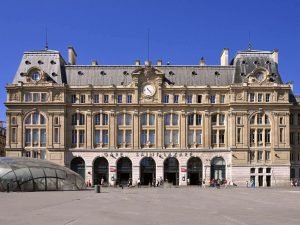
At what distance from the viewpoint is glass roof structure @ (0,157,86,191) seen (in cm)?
7044

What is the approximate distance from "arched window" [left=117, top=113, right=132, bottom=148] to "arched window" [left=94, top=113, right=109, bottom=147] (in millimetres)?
2651

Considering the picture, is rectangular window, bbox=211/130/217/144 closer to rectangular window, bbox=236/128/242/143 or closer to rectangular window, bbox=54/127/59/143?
rectangular window, bbox=236/128/242/143

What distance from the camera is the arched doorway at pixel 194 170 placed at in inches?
4412

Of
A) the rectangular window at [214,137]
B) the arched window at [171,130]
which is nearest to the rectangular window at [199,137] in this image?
the rectangular window at [214,137]

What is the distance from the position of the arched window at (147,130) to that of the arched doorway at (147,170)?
10.7ft

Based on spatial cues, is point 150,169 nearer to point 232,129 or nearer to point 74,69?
point 232,129

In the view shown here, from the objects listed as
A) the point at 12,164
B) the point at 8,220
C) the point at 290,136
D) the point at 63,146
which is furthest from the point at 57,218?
the point at 290,136

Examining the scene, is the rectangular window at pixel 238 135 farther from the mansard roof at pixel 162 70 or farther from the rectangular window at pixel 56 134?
the rectangular window at pixel 56 134

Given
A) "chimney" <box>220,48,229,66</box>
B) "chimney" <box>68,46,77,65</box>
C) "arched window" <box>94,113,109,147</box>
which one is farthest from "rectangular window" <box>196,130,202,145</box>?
"chimney" <box>68,46,77,65</box>

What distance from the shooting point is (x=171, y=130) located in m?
112

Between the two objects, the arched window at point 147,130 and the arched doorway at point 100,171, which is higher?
the arched window at point 147,130

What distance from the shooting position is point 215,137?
112 metres

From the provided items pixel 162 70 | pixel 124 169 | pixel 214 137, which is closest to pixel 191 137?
pixel 214 137

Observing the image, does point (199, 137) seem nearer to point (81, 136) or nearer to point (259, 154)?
point (259, 154)
